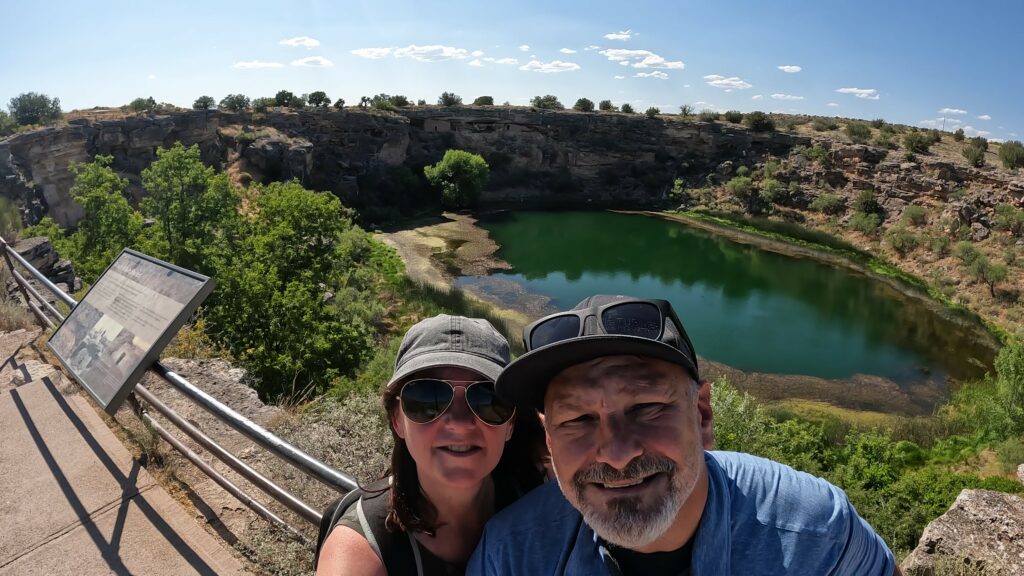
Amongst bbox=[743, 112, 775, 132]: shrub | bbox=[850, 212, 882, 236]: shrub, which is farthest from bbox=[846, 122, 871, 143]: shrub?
bbox=[850, 212, 882, 236]: shrub

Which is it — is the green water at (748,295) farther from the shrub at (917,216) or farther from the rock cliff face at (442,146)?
the rock cliff face at (442,146)

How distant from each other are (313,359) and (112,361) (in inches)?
439

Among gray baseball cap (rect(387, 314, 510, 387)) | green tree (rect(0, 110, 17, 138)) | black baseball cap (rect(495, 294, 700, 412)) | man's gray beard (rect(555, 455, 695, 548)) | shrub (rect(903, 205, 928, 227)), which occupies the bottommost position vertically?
shrub (rect(903, 205, 928, 227))

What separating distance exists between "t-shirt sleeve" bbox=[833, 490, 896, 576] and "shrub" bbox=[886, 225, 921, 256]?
40.9m

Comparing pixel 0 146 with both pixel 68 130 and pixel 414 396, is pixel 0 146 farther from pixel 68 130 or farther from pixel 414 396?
pixel 414 396

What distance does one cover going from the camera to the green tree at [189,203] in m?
18.9

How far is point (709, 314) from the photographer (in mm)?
28281

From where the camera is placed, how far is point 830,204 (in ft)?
140

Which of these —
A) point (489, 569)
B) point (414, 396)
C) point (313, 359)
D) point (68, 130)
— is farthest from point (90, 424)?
point (68, 130)

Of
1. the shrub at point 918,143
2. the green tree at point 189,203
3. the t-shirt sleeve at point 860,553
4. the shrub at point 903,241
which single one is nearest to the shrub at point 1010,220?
the shrub at point 903,241

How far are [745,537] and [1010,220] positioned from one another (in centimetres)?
4126

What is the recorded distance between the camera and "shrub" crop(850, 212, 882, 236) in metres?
38.7

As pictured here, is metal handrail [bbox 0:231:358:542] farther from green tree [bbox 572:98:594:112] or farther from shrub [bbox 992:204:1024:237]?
green tree [bbox 572:98:594:112]

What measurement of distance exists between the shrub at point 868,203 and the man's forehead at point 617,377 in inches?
1819
